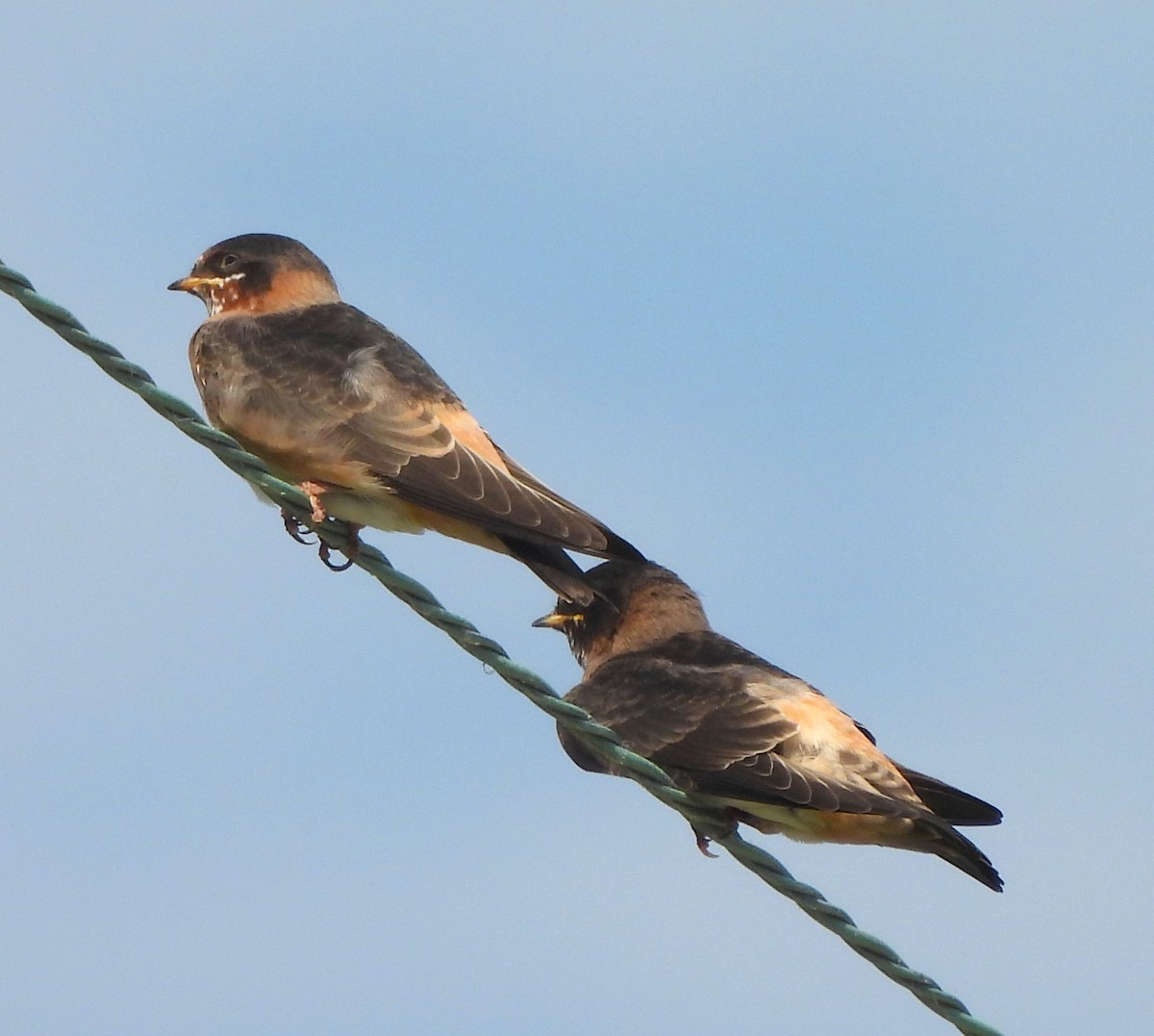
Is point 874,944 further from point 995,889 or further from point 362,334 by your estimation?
point 362,334

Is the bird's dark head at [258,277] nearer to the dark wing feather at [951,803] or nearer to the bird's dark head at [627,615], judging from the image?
the bird's dark head at [627,615]

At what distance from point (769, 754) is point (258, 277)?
3101 mm

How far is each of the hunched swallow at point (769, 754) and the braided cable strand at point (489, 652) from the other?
52.9 inches

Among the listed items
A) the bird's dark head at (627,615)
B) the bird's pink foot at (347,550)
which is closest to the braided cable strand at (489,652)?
the bird's pink foot at (347,550)

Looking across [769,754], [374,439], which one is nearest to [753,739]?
[769,754]

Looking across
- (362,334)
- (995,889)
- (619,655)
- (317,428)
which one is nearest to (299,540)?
(317,428)

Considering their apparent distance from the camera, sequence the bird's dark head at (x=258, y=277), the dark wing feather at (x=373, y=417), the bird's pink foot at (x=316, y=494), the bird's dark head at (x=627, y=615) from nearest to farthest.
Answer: the dark wing feather at (x=373, y=417) → the bird's pink foot at (x=316, y=494) → the bird's dark head at (x=258, y=277) → the bird's dark head at (x=627, y=615)

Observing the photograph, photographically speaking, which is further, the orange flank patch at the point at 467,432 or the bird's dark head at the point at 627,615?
the bird's dark head at the point at 627,615

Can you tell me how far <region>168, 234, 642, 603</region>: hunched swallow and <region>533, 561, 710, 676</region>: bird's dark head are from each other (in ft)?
6.25

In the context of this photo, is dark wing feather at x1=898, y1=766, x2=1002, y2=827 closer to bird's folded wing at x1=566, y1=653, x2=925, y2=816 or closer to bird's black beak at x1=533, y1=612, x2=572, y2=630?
bird's folded wing at x1=566, y1=653, x2=925, y2=816

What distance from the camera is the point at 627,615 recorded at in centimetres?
930

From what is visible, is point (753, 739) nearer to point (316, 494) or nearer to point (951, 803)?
point (951, 803)

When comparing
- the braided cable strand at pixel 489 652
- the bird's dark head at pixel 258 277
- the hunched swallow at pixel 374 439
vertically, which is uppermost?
the bird's dark head at pixel 258 277

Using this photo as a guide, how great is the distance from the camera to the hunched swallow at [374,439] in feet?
22.2
